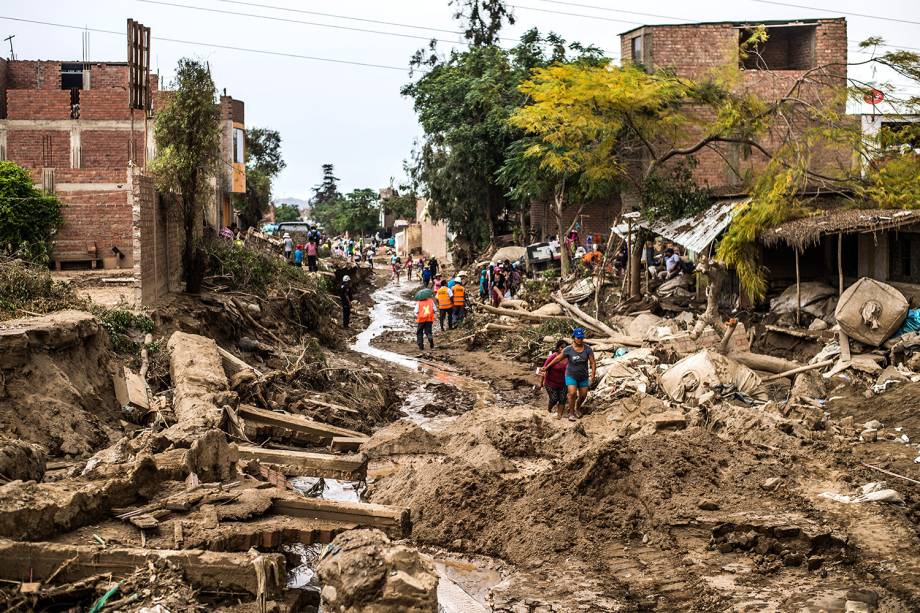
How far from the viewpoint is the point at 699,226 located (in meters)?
21.8

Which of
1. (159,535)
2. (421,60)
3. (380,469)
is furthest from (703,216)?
(421,60)

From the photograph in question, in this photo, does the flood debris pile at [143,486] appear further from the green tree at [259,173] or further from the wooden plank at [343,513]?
the green tree at [259,173]

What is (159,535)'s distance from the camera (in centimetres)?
704

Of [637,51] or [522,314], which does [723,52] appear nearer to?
[637,51]

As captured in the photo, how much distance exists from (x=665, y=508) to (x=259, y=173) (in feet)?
167

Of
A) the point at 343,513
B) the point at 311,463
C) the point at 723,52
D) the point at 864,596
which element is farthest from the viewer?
the point at 723,52

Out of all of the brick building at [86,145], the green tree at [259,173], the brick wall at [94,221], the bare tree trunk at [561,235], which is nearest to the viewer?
the brick wall at [94,221]

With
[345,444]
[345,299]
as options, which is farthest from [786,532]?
[345,299]

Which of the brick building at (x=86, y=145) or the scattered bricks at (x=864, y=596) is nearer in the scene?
the scattered bricks at (x=864, y=596)

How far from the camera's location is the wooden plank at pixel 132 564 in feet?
19.9

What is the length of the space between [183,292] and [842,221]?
12.7m

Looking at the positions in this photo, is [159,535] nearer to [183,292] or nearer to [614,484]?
[614,484]

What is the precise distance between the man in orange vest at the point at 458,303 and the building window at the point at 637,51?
11155mm

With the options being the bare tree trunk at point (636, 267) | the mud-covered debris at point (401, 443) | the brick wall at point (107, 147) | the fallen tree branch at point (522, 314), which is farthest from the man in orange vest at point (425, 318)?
the brick wall at point (107, 147)
